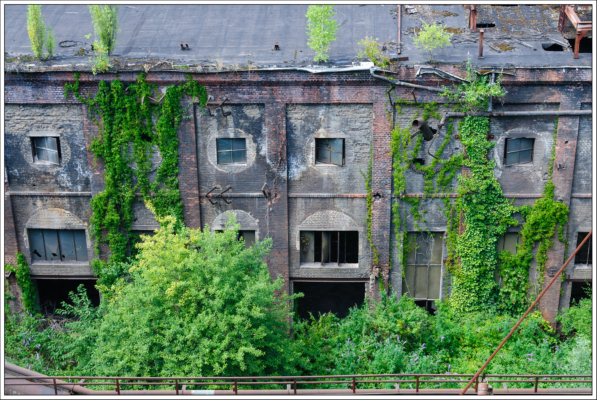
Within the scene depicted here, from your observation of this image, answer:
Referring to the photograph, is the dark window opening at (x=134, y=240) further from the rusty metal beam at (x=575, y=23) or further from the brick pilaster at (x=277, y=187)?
the rusty metal beam at (x=575, y=23)

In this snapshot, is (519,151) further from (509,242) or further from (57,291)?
(57,291)

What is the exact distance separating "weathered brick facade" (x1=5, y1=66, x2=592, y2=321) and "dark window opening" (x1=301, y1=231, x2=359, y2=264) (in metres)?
0.27

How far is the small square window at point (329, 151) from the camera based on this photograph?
14.8m

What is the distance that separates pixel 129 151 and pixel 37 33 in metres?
4.37

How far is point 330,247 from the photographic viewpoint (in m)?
15.8

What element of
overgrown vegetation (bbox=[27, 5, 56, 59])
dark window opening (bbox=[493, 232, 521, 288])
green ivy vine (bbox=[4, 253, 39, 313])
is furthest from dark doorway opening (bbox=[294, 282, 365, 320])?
overgrown vegetation (bbox=[27, 5, 56, 59])

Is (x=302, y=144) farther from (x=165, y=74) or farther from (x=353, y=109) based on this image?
(x=165, y=74)

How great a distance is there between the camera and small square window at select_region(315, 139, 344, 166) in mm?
14789

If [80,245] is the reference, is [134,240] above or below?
above

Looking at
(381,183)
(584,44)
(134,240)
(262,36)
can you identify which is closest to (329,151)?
(381,183)

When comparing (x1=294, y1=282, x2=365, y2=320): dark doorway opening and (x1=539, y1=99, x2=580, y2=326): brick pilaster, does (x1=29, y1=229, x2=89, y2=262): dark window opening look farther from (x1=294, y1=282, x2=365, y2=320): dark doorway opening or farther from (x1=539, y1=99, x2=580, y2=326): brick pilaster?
(x1=539, y1=99, x2=580, y2=326): brick pilaster

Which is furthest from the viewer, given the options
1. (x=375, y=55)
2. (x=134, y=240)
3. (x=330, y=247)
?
(x=330, y=247)

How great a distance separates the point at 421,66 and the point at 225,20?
7.36 meters

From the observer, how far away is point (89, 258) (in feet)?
52.3
